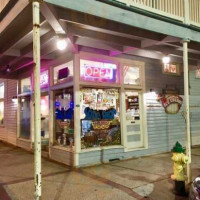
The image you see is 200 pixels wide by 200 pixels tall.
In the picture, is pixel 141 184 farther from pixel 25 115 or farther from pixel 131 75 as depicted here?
pixel 25 115

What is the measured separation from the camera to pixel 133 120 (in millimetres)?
8516

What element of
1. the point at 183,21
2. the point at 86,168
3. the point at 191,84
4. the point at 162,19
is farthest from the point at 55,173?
the point at 191,84

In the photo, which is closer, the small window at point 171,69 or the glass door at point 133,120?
the glass door at point 133,120

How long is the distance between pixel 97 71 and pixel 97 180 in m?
3.38

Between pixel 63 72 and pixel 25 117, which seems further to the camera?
pixel 25 117

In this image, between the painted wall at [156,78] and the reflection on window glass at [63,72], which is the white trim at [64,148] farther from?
the painted wall at [156,78]

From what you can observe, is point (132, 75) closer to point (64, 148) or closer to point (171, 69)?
point (171, 69)

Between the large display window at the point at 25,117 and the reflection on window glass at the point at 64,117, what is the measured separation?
8.44 feet

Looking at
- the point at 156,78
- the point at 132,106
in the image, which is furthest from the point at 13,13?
the point at 156,78

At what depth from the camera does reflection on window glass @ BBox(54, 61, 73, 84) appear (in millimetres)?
7586

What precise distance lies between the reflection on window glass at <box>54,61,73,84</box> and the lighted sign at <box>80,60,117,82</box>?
41 cm

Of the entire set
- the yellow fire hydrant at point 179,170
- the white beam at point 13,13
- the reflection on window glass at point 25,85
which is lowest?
the yellow fire hydrant at point 179,170

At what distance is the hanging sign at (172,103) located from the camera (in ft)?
30.7

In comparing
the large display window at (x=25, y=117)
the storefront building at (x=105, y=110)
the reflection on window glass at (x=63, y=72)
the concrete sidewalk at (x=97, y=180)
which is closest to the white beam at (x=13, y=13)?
the storefront building at (x=105, y=110)
